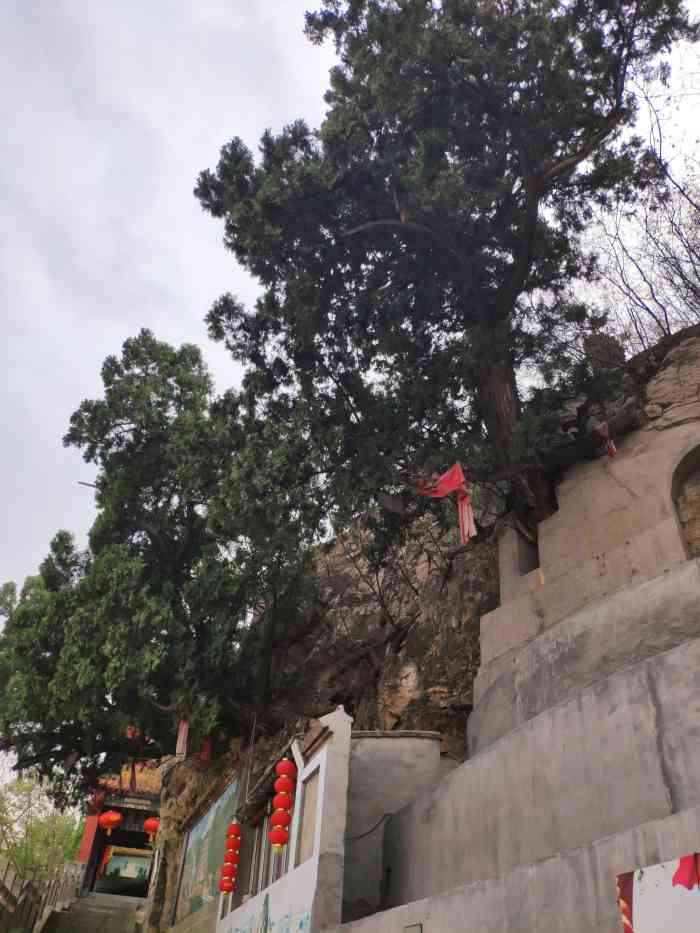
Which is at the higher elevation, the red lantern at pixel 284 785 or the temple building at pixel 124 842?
the temple building at pixel 124 842

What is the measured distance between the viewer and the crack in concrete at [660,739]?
4.82 meters

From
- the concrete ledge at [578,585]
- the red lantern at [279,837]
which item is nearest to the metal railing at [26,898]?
the red lantern at [279,837]

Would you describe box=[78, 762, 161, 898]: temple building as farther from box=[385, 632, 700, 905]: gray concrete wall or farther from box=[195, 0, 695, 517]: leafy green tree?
box=[385, 632, 700, 905]: gray concrete wall

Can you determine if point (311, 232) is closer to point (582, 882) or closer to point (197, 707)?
point (197, 707)

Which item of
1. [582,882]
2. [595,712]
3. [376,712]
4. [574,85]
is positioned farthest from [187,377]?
[582,882]

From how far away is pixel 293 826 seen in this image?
792 cm

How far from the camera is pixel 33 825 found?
76.0 ft

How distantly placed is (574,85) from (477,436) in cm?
507

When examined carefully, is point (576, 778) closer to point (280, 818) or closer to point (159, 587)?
point (280, 818)

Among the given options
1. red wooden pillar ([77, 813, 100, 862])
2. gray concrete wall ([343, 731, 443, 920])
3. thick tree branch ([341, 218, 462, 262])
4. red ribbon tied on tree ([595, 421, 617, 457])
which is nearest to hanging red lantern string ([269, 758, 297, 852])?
gray concrete wall ([343, 731, 443, 920])

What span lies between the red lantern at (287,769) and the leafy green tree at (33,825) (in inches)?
695

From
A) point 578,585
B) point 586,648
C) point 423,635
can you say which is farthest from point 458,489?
point 423,635

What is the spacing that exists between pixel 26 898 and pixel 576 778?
12972mm

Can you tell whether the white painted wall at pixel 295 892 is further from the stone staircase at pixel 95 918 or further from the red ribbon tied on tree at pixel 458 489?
the stone staircase at pixel 95 918
